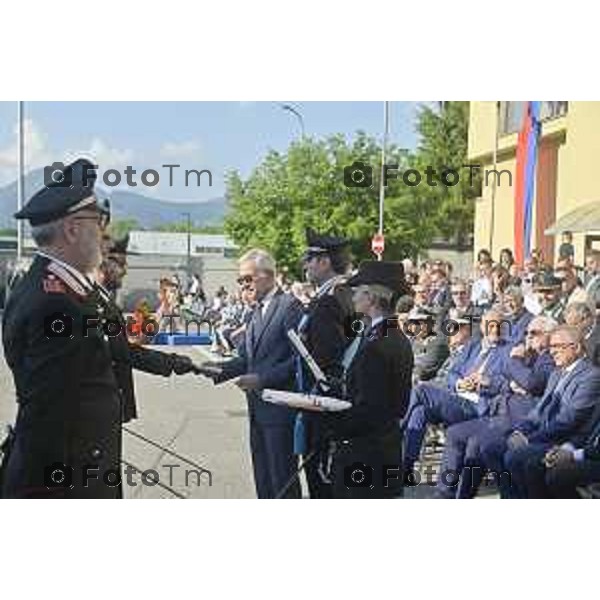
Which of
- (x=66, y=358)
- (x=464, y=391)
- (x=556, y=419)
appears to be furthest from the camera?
(x=464, y=391)

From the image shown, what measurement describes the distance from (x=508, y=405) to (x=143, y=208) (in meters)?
1.70

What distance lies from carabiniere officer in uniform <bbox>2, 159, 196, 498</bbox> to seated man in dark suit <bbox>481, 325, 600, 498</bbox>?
154cm

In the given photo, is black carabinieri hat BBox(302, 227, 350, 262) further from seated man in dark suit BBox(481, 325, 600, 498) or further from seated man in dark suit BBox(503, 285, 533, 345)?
seated man in dark suit BBox(481, 325, 600, 498)

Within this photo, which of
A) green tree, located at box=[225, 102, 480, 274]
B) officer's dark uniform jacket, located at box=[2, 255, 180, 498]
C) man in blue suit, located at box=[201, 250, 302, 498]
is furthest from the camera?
man in blue suit, located at box=[201, 250, 302, 498]

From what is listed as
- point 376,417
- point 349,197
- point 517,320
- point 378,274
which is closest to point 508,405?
point 517,320

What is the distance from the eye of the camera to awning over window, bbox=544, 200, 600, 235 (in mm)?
4742

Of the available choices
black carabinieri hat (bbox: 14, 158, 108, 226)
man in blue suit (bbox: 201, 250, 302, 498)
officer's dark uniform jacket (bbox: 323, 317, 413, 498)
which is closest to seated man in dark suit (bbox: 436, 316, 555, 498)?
officer's dark uniform jacket (bbox: 323, 317, 413, 498)

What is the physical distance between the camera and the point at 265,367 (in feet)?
15.8

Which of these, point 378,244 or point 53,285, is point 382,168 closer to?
point 378,244

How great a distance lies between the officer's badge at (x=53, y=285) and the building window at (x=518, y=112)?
1796mm

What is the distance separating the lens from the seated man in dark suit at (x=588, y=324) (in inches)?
191

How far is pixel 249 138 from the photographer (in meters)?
4.62
